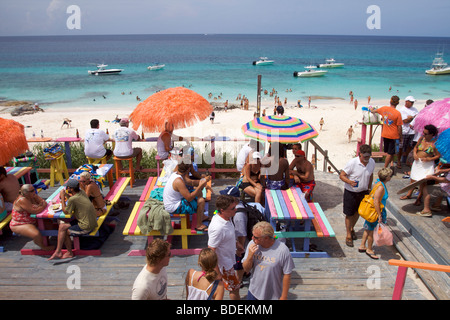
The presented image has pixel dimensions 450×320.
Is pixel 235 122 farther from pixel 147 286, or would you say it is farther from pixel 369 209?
pixel 147 286

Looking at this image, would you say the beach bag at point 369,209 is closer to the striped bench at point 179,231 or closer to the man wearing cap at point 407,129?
the striped bench at point 179,231

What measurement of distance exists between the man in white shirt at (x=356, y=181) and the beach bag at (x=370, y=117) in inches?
103

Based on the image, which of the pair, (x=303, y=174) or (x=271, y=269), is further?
(x=303, y=174)

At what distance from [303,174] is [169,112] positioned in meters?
3.00

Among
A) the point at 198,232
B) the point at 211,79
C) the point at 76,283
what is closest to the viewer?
the point at 76,283

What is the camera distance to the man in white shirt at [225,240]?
12.8 ft

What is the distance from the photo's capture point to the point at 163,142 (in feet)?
24.6

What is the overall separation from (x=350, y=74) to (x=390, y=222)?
193 feet

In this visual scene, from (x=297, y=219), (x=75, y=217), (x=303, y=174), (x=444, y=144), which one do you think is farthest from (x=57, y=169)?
(x=444, y=144)

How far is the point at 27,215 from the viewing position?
5.44 meters

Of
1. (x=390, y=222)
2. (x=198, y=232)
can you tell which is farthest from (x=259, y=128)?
(x=390, y=222)
